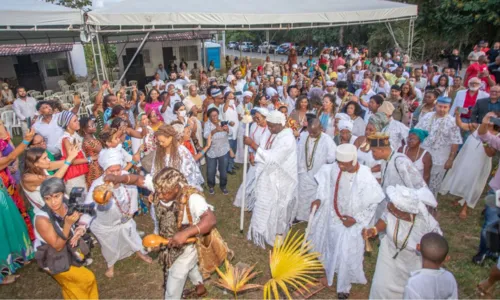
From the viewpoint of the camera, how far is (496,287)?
4293 mm

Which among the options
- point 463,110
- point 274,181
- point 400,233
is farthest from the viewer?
point 463,110

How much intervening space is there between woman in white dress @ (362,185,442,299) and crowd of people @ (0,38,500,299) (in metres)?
0.01

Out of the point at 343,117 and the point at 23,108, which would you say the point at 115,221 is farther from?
the point at 23,108

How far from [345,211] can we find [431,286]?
1.41 meters

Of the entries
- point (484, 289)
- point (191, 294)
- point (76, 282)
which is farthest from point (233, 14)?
point (484, 289)

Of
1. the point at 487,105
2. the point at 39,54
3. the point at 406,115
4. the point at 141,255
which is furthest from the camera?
the point at 39,54

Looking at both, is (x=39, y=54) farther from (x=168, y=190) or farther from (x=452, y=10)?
(x=452, y=10)

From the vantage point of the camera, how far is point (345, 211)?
402cm

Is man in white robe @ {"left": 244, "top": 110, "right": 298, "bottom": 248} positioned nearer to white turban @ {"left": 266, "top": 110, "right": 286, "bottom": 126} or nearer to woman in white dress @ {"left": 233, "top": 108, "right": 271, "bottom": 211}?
white turban @ {"left": 266, "top": 110, "right": 286, "bottom": 126}

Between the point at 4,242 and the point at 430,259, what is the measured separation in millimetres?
4971

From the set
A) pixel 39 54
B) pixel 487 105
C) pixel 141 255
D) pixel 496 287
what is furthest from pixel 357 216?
pixel 39 54

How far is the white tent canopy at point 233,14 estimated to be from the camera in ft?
31.8

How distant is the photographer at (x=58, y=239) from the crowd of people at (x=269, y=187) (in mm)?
11

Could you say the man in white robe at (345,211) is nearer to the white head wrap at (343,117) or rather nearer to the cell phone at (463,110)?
the white head wrap at (343,117)
